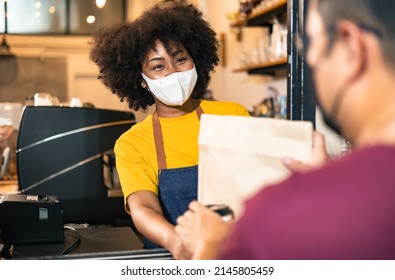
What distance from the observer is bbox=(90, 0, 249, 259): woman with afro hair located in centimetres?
109

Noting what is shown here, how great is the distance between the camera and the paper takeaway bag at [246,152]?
2.21 ft

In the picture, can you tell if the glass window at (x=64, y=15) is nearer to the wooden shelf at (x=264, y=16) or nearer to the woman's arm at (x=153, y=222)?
the wooden shelf at (x=264, y=16)

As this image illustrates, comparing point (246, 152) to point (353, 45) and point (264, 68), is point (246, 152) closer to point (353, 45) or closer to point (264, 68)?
point (353, 45)

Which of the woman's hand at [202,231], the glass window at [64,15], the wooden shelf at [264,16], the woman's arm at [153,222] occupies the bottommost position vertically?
the woman's arm at [153,222]

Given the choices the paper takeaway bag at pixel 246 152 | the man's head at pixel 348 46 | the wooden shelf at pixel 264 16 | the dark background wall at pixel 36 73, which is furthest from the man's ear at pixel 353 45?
the dark background wall at pixel 36 73

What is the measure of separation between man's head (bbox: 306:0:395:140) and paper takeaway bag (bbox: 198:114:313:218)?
0.12 metres

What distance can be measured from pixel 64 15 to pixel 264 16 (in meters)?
2.92

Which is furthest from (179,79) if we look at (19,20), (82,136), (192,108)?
(19,20)

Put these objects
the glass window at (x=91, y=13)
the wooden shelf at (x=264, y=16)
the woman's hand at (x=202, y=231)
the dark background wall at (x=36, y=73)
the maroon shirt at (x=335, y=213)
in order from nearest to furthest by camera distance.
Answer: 1. the maroon shirt at (x=335, y=213)
2. the woman's hand at (x=202, y=231)
3. the wooden shelf at (x=264, y=16)
4. the dark background wall at (x=36, y=73)
5. the glass window at (x=91, y=13)

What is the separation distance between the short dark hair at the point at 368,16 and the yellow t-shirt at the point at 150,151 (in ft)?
2.06

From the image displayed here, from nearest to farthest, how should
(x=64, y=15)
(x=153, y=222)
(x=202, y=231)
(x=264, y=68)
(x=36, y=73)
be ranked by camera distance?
(x=202, y=231)
(x=153, y=222)
(x=264, y=68)
(x=36, y=73)
(x=64, y=15)

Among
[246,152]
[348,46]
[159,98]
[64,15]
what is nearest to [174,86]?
[159,98]

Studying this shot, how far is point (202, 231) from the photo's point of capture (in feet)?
2.23
